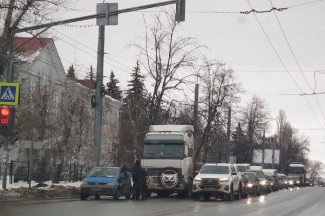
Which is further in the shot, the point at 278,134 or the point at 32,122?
the point at 278,134

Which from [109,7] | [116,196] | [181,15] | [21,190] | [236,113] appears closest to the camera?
[181,15]

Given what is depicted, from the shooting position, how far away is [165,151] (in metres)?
30.8

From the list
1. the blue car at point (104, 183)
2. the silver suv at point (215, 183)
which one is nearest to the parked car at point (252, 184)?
the silver suv at point (215, 183)

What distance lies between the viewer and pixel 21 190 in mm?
25734

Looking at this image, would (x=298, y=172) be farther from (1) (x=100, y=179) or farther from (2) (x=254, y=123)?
(1) (x=100, y=179)

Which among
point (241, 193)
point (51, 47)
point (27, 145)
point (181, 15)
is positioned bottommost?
point (241, 193)

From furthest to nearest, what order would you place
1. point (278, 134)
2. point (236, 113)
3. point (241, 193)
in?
point (278, 134)
point (236, 113)
point (241, 193)

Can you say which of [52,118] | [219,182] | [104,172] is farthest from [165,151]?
[52,118]

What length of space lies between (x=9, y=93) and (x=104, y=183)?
6746 mm

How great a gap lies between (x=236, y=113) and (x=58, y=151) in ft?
92.6

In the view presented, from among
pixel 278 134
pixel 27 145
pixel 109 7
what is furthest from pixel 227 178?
pixel 278 134

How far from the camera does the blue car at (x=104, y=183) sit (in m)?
27.1

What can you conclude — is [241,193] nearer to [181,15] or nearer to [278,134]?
[181,15]

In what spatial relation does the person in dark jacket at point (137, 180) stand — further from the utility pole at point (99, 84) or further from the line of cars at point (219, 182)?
the utility pole at point (99, 84)
